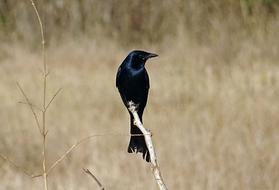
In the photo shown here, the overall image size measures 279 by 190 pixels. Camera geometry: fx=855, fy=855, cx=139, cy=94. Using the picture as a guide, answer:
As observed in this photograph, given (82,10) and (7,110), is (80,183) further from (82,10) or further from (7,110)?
(82,10)

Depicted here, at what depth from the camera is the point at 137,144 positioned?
132cm

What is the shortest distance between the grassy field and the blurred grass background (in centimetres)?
1

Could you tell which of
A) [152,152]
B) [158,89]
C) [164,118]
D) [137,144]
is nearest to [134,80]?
[137,144]

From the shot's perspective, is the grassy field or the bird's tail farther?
the grassy field

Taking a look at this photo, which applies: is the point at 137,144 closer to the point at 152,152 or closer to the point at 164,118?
the point at 152,152

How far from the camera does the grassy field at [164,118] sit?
5.38 m

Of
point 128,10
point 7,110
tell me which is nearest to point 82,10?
point 128,10

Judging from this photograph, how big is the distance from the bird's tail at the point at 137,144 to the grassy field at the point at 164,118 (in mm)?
3431

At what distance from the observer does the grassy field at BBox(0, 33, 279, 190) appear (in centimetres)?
538

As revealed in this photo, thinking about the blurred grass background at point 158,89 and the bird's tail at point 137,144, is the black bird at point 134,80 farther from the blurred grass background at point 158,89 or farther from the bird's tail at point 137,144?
the blurred grass background at point 158,89

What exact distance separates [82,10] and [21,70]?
264 centimetres

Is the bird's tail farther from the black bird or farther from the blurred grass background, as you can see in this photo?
the blurred grass background

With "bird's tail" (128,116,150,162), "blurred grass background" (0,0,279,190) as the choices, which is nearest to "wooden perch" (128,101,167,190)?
"bird's tail" (128,116,150,162)

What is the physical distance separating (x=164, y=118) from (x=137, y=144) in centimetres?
557
